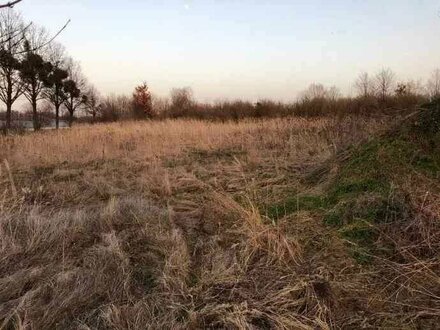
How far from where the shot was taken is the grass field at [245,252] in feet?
8.68

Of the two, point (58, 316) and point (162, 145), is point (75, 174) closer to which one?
point (162, 145)

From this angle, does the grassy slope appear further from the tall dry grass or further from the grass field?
the tall dry grass

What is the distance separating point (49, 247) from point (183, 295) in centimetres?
163

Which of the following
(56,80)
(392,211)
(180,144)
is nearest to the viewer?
(392,211)

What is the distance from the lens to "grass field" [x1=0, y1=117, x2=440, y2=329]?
2645mm

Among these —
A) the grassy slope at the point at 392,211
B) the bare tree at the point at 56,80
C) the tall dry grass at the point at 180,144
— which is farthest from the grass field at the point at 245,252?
the bare tree at the point at 56,80

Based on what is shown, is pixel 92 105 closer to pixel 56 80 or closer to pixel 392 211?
pixel 56 80

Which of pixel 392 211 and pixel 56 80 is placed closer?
pixel 392 211

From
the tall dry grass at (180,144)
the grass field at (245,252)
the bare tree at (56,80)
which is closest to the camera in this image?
A: the grass field at (245,252)

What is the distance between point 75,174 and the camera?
8250 mm

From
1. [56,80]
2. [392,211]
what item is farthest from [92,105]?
[392,211]

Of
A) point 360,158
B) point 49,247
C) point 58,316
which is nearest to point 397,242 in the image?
point 360,158

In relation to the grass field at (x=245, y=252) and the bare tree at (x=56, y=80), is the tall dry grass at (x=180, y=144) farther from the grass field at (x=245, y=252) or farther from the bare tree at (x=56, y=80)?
the bare tree at (x=56, y=80)

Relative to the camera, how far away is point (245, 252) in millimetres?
3365
